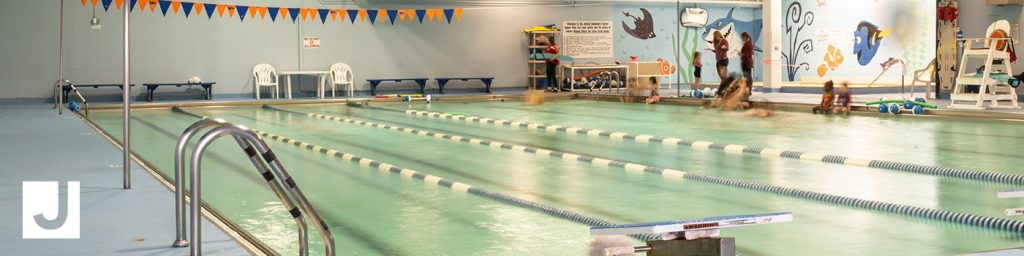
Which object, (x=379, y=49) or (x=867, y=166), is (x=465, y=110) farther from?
(x=867, y=166)

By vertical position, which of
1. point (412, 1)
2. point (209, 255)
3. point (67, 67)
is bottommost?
point (209, 255)

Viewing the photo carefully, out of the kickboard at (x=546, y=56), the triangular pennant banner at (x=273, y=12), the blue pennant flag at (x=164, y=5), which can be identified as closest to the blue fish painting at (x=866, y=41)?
the kickboard at (x=546, y=56)

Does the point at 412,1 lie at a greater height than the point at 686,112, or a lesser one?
greater

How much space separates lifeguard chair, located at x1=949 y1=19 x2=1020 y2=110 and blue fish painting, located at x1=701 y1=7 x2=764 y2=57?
455 inches

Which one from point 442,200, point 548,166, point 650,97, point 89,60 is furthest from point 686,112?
point 89,60

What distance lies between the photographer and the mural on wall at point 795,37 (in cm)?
2644

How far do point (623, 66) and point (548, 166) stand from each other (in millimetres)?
14604

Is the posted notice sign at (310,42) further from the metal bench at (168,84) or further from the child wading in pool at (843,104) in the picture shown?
the child wading in pool at (843,104)

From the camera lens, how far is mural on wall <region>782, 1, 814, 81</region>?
86.7 ft

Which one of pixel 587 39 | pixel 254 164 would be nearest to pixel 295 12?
pixel 587 39

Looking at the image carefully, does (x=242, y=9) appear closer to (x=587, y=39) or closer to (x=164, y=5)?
(x=164, y=5)

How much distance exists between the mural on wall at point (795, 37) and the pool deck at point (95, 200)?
19191mm

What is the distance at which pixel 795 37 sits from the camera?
26.8 m

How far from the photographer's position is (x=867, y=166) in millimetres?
8438
